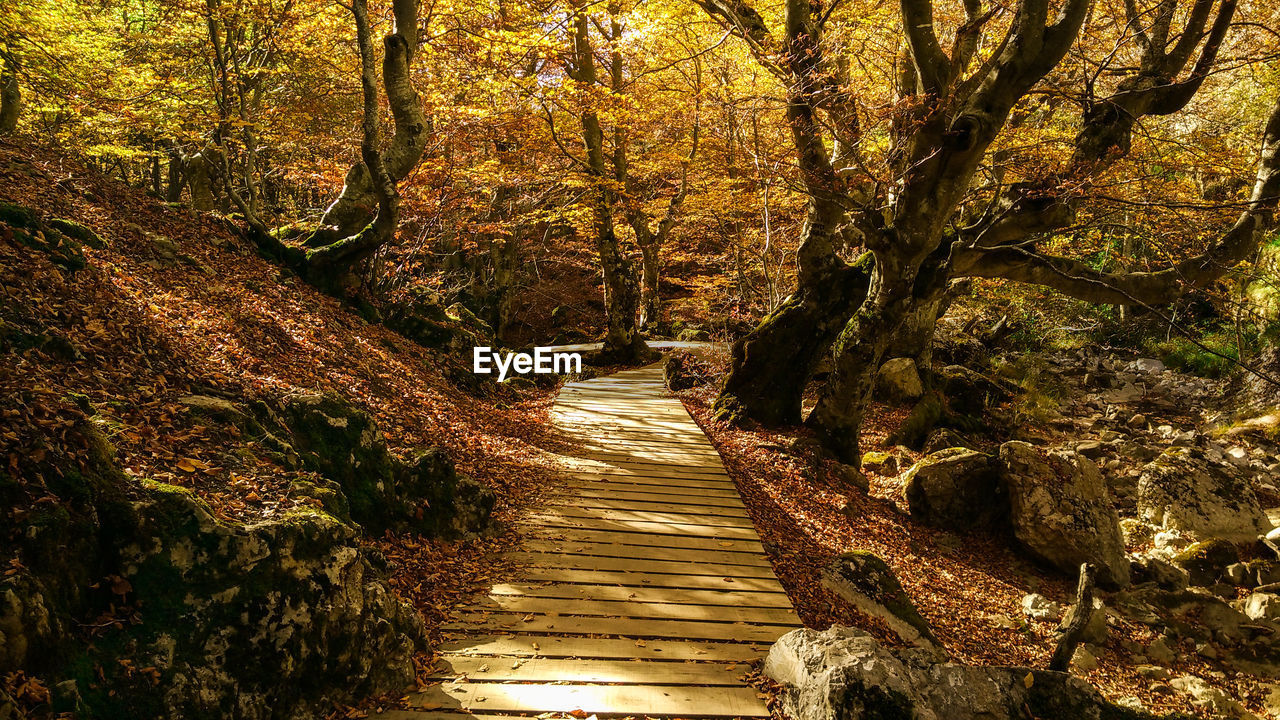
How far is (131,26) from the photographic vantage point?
13008 millimetres

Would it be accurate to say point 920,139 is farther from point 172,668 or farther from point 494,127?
point 494,127

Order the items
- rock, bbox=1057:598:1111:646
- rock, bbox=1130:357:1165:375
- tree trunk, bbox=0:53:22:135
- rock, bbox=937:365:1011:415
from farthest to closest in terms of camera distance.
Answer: rock, bbox=1130:357:1165:375, rock, bbox=937:365:1011:415, tree trunk, bbox=0:53:22:135, rock, bbox=1057:598:1111:646

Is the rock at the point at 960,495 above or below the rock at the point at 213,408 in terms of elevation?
below

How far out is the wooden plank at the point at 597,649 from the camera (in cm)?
350

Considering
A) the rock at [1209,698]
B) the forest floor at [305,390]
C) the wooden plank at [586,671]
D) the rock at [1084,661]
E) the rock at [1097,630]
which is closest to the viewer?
the forest floor at [305,390]

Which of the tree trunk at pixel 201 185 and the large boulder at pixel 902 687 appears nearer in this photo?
the large boulder at pixel 902 687

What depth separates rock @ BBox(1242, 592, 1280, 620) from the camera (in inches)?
239

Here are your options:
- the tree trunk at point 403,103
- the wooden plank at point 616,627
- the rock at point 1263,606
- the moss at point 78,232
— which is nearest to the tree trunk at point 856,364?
the rock at point 1263,606

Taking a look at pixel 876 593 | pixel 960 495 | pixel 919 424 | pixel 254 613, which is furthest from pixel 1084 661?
pixel 254 613

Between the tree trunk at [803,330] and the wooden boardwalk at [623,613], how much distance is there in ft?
9.06

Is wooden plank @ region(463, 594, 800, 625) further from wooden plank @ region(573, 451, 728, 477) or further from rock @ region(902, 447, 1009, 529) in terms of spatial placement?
rock @ region(902, 447, 1009, 529)

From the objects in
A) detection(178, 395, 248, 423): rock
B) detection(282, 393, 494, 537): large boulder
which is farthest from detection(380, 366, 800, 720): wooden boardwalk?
detection(178, 395, 248, 423): rock

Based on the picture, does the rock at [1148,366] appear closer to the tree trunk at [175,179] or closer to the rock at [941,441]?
the rock at [941,441]

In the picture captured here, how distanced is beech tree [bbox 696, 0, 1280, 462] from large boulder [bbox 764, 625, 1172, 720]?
15.9 ft
